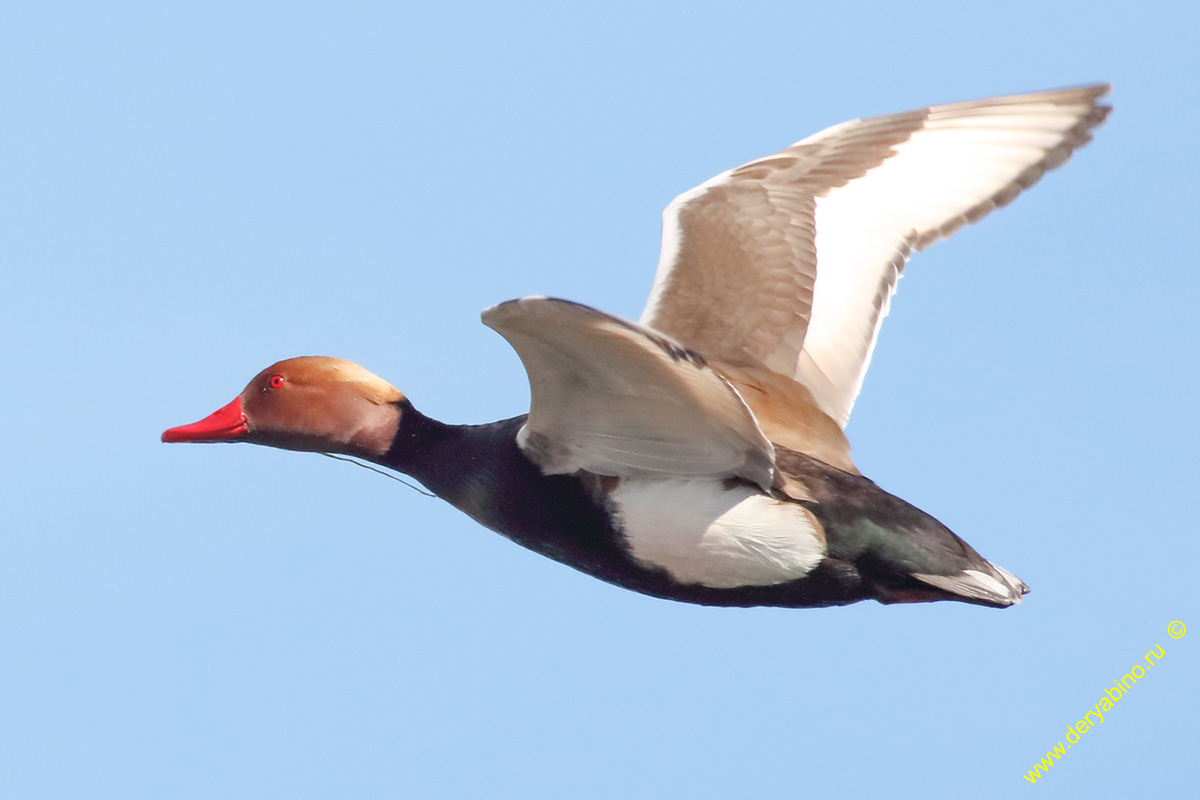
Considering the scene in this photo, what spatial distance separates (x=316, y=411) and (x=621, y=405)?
1471 mm

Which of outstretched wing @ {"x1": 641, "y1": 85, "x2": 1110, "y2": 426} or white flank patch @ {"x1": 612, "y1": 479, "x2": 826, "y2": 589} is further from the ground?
outstretched wing @ {"x1": 641, "y1": 85, "x2": 1110, "y2": 426}

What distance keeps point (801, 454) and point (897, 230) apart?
137 centimetres

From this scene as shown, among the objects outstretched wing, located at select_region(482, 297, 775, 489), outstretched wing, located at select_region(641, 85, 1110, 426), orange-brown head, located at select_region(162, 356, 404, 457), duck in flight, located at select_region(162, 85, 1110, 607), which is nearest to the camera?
outstretched wing, located at select_region(482, 297, 775, 489)

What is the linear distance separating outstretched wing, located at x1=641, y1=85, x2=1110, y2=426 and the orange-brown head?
1.18 meters

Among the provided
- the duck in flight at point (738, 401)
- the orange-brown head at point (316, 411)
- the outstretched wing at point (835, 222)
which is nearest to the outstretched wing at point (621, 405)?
the duck in flight at point (738, 401)

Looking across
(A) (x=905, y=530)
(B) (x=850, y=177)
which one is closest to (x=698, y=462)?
(A) (x=905, y=530)

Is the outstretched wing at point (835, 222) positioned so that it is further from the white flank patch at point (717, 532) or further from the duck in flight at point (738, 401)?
the white flank patch at point (717, 532)

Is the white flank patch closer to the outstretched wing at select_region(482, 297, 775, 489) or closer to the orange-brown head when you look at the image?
the outstretched wing at select_region(482, 297, 775, 489)

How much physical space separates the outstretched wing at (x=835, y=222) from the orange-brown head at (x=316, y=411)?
1.18m

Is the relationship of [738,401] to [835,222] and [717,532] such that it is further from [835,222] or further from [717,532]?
[835,222]

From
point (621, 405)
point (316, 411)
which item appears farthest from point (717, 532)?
point (316, 411)

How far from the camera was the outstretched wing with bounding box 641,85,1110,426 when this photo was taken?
19.3 ft

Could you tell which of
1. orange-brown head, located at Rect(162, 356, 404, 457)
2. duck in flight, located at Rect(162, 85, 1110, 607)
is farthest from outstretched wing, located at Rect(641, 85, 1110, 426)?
orange-brown head, located at Rect(162, 356, 404, 457)

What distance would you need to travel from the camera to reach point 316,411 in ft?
18.6
